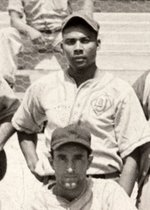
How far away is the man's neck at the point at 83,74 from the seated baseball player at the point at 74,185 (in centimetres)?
46

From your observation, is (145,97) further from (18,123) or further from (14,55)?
(14,55)

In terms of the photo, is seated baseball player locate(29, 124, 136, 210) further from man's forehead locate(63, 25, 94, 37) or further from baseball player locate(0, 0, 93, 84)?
baseball player locate(0, 0, 93, 84)

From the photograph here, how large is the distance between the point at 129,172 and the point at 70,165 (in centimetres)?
44

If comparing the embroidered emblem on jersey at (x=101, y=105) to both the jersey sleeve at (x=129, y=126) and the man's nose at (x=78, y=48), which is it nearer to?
the jersey sleeve at (x=129, y=126)

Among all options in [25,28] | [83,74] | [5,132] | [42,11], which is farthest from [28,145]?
[42,11]

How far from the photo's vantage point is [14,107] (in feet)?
12.3

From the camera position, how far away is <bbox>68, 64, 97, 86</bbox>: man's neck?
3.40 metres

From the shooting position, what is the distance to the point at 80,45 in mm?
3334

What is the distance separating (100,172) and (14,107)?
573 millimetres

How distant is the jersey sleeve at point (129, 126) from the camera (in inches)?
131

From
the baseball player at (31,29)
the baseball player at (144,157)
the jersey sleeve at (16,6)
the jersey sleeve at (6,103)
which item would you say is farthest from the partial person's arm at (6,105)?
the jersey sleeve at (16,6)

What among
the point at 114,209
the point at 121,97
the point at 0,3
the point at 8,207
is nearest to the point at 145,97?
the point at 121,97

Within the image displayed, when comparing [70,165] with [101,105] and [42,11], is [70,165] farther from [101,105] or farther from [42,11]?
[42,11]

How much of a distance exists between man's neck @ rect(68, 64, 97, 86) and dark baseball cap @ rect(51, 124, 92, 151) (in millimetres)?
457
